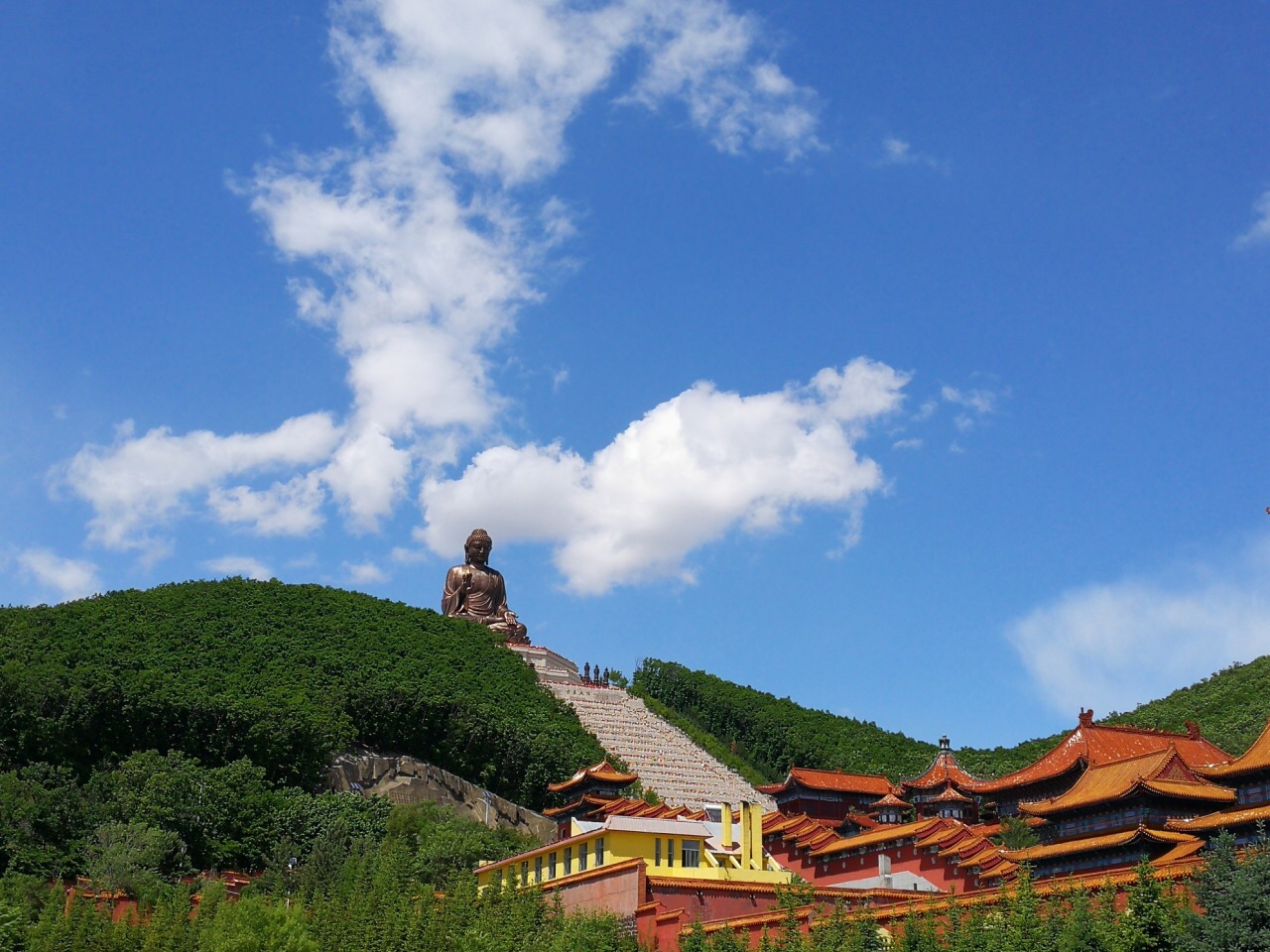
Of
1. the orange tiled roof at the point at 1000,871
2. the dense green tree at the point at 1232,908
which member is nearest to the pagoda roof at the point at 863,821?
the orange tiled roof at the point at 1000,871

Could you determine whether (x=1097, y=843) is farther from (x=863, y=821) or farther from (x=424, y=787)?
(x=424, y=787)

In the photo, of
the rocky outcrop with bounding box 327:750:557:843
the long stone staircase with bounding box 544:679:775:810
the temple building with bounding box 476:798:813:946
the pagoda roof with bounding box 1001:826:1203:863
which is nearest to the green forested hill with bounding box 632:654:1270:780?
the long stone staircase with bounding box 544:679:775:810

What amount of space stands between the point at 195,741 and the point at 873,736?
32.8 metres

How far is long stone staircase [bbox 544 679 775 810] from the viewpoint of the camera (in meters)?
54.1

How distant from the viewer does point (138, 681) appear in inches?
1730

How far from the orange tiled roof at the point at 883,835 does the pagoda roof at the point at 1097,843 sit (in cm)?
205

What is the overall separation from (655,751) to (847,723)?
12.4 meters

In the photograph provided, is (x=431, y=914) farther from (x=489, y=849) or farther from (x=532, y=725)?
(x=532, y=725)

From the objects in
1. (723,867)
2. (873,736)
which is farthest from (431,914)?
(873,736)

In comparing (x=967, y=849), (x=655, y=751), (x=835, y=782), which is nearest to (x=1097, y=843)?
(x=967, y=849)

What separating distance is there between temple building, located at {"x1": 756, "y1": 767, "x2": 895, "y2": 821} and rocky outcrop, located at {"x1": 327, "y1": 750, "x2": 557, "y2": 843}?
8.22m

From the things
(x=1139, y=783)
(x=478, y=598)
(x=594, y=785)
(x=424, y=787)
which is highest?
(x=478, y=598)

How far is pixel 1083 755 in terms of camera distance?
38.7 metres

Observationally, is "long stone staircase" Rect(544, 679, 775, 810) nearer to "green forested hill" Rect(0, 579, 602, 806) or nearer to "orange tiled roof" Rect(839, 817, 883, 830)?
"green forested hill" Rect(0, 579, 602, 806)
